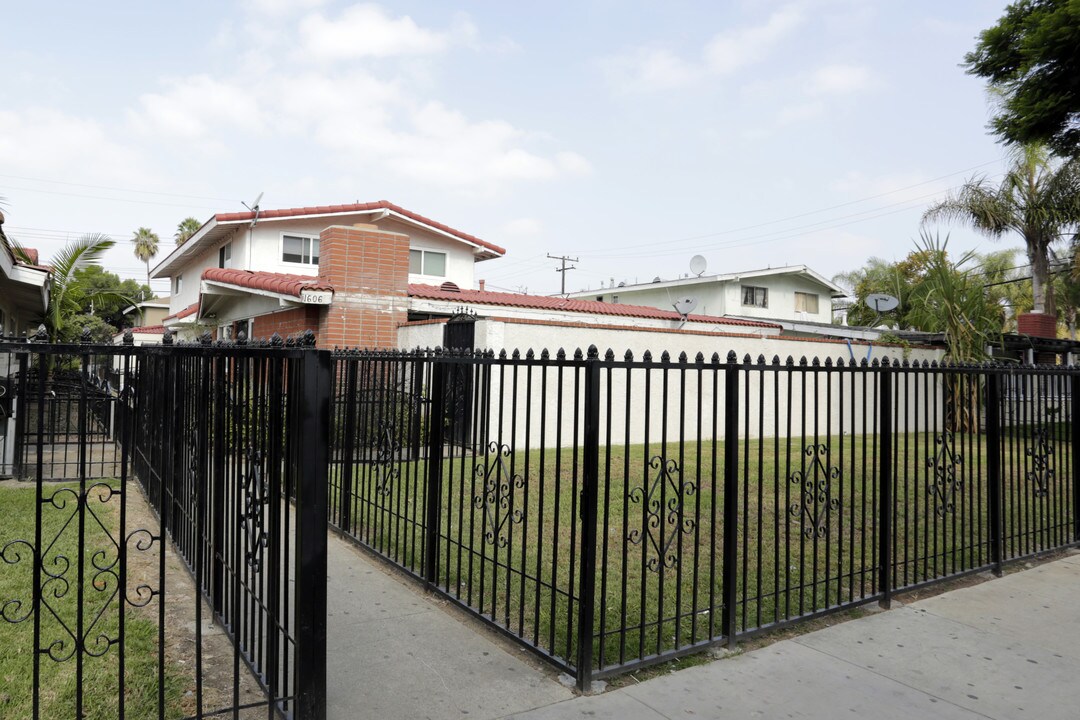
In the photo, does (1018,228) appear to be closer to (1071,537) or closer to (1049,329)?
(1049,329)

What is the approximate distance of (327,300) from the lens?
11.5 metres

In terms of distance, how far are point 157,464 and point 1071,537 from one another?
8620mm

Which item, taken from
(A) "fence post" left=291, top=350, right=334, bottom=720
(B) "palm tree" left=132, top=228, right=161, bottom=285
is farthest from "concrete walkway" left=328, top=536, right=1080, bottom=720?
(B) "palm tree" left=132, top=228, right=161, bottom=285

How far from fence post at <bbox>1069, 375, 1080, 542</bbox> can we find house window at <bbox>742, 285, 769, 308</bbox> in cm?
2494

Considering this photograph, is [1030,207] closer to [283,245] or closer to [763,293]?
[763,293]

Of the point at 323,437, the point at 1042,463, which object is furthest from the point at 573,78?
the point at 323,437

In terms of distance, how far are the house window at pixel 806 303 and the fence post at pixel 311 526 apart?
1254 inches

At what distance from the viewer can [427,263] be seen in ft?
76.8

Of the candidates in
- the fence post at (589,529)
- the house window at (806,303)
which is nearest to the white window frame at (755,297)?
the house window at (806,303)

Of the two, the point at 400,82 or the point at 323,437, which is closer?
the point at 323,437

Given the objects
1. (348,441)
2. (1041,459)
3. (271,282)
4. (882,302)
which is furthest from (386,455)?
(882,302)

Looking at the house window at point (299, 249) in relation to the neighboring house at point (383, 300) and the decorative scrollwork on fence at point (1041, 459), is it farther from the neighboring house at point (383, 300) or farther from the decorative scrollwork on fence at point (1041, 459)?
the decorative scrollwork on fence at point (1041, 459)

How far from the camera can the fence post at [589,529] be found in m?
3.60

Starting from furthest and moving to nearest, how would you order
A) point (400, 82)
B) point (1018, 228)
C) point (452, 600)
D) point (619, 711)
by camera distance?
point (1018, 228)
point (400, 82)
point (452, 600)
point (619, 711)
